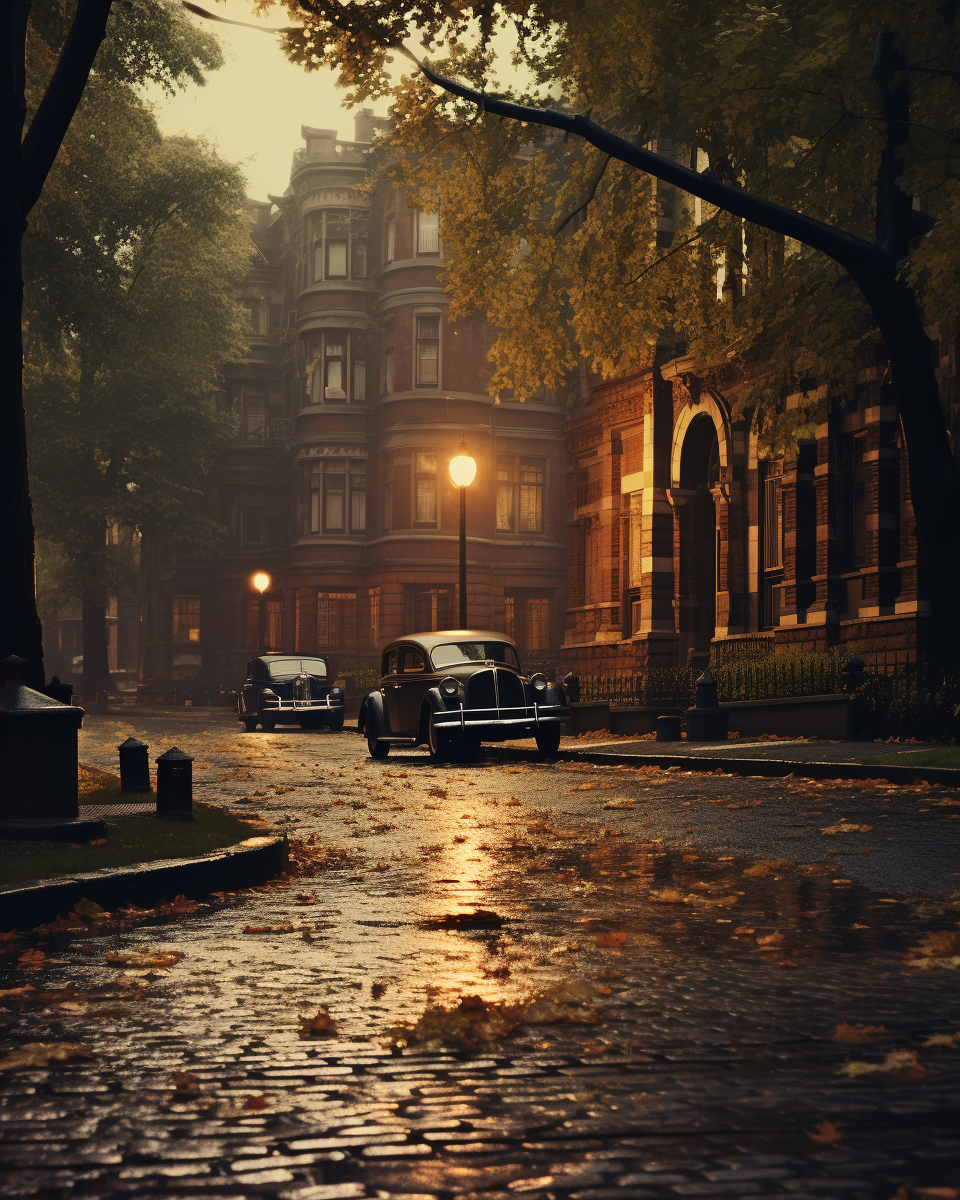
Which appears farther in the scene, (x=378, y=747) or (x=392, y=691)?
(x=378, y=747)

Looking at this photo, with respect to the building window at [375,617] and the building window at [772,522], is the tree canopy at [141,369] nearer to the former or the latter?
the building window at [375,617]

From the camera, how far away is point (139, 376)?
47.5 m

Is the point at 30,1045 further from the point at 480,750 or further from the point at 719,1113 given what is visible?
the point at 480,750

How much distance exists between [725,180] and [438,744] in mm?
10296

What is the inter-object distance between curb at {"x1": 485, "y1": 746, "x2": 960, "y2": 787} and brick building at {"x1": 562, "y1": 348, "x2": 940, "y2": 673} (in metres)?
6.35

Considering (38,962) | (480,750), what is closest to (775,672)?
(480,750)

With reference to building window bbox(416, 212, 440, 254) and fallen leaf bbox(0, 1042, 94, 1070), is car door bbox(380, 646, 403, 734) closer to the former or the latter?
fallen leaf bbox(0, 1042, 94, 1070)

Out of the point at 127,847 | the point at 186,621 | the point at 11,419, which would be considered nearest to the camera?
the point at 127,847

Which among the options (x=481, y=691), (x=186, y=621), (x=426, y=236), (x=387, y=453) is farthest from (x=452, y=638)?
(x=186, y=621)

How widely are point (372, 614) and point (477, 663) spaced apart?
29003mm

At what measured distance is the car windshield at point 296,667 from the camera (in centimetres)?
3697

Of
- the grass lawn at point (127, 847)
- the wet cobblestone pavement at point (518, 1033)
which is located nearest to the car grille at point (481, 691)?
the grass lawn at point (127, 847)

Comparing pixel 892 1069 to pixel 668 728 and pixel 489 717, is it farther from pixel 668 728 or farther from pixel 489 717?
pixel 668 728

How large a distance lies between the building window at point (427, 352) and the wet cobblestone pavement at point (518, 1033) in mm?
40626
